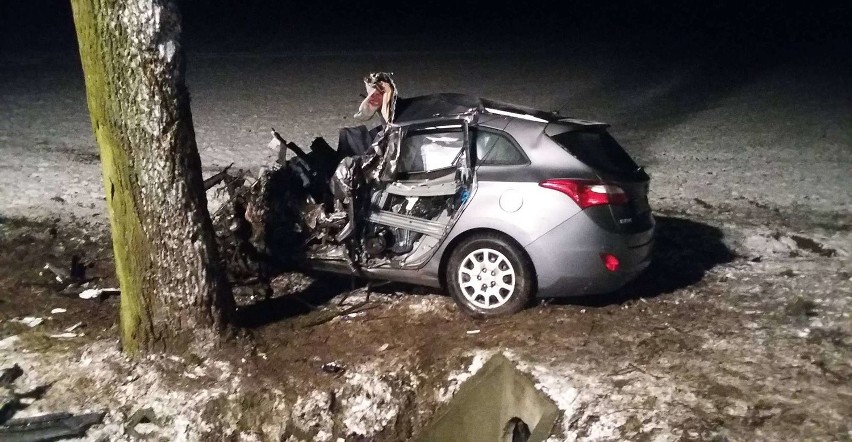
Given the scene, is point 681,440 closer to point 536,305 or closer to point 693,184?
point 536,305

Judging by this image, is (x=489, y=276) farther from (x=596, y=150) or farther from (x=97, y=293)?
(x=97, y=293)

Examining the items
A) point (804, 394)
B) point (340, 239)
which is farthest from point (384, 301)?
point (804, 394)

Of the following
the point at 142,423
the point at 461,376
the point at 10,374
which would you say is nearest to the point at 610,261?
the point at 461,376

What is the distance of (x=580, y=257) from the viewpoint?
5805 mm

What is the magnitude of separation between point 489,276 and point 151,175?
101 inches

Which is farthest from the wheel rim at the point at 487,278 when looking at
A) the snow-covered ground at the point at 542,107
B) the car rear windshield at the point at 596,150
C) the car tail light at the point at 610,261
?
the snow-covered ground at the point at 542,107

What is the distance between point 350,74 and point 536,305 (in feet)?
39.6

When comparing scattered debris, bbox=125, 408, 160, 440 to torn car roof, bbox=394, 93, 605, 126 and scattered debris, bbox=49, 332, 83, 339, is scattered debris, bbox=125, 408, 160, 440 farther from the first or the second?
torn car roof, bbox=394, 93, 605, 126

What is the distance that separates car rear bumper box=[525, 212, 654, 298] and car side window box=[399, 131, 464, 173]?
1026 millimetres

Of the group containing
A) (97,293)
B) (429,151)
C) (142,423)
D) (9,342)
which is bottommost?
(142,423)

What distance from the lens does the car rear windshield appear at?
6016 mm

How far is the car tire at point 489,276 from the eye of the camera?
19.6ft

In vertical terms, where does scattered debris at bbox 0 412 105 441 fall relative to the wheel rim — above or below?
below

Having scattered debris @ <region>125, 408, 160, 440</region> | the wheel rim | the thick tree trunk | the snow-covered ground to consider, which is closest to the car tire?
the wheel rim
